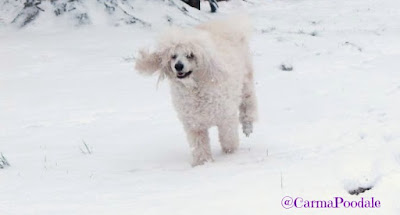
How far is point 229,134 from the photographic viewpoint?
539 centimetres

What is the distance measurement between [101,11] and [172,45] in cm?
673

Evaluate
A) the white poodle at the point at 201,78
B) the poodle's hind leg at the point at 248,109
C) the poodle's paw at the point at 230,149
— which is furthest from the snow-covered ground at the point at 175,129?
the white poodle at the point at 201,78

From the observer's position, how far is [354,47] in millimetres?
9945

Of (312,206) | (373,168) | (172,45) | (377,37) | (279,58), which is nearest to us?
(312,206)

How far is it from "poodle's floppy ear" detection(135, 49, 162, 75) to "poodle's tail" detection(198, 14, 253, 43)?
0.75 m

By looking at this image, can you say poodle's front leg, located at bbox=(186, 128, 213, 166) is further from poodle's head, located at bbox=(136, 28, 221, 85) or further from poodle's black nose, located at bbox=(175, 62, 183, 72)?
poodle's black nose, located at bbox=(175, 62, 183, 72)

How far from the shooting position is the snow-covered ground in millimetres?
3393

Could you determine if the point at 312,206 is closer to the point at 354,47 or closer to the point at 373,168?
the point at 373,168

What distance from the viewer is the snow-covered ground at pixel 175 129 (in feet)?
11.1

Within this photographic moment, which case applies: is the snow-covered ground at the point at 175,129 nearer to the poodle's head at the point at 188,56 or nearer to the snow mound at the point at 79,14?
the snow mound at the point at 79,14

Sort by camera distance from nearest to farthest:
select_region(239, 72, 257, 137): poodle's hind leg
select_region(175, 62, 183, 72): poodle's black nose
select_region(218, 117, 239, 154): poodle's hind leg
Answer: select_region(175, 62, 183, 72): poodle's black nose, select_region(218, 117, 239, 154): poodle's hind leg, select_region(239, 72, 257, 137): poodle's hind leg

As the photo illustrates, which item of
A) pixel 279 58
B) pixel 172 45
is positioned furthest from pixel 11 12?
pixel 172 45

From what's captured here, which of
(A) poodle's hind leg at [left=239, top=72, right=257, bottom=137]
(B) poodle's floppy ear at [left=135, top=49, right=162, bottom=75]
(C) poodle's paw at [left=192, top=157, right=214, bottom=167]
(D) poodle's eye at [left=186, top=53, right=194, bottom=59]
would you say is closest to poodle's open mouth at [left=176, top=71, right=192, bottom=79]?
(D) poodle's eye at [left=186, top=53, right=194, bottom=59]

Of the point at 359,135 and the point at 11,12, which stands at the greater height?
the point at 359,135
